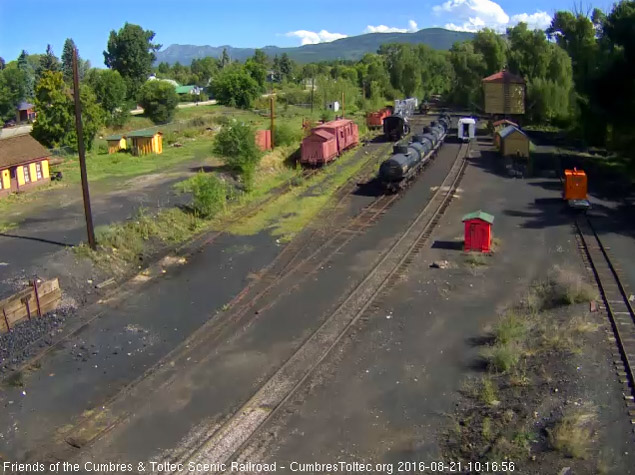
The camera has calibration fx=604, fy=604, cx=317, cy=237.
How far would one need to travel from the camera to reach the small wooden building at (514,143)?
40781 millimetres

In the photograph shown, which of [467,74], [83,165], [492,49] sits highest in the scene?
[492,49]

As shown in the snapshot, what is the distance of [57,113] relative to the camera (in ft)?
132

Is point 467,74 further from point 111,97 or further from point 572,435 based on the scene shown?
point 572,435

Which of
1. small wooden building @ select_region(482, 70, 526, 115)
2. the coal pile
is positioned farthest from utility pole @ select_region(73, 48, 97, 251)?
small wooden building @ select_region(482, 70, 526, 115)

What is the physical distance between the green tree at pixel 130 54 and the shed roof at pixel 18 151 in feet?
177

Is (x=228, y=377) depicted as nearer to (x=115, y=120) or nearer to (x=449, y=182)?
(x=449, y=182)

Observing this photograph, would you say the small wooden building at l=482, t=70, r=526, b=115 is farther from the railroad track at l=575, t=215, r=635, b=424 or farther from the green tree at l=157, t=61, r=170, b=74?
the green tree at l=157, t=61, r=170, b=74

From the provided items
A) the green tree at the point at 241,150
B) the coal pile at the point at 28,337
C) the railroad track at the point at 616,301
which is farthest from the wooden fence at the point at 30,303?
the railroad track at the point at 616,301

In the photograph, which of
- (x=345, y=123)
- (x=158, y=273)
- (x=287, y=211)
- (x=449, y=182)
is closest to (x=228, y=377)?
(x=158, y=273)

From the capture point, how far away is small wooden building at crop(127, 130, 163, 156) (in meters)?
43.1

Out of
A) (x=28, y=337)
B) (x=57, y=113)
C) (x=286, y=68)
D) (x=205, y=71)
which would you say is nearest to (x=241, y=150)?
(x=57, y=113)

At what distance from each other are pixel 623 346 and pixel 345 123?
108 ft

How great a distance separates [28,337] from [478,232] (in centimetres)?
1490

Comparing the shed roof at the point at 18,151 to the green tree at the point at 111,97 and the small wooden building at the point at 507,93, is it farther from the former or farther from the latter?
the small wooden building at the point at 507,93
